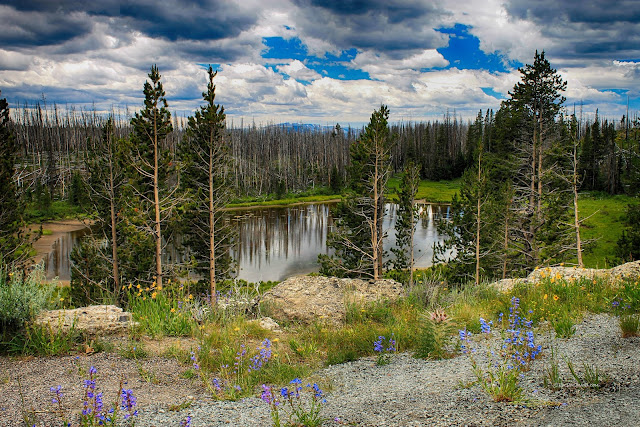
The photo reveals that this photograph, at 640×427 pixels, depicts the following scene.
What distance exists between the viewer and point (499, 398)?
3814 mm

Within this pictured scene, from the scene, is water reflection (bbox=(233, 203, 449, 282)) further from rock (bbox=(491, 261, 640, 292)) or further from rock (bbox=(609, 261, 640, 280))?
rock (bbox=(609, 261, 640, 280))

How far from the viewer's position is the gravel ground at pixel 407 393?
352 centimetres

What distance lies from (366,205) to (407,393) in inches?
786

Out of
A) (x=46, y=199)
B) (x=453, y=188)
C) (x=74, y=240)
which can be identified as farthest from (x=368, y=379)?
(x=453, y=188)

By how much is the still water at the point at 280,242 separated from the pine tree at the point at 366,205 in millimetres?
2644

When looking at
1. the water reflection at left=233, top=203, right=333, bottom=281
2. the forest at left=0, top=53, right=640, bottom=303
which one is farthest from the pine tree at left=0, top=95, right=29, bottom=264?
the water reflection at left=233, top=203, right=333, bottom=281

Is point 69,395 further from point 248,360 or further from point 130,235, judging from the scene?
point 130,235

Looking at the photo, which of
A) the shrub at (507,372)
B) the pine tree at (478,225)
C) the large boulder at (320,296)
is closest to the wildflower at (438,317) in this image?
the shrub at (507,372)

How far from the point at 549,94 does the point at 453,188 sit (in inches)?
2586

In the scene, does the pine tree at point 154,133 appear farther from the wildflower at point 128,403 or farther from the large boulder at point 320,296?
the wildflower at point 128,403

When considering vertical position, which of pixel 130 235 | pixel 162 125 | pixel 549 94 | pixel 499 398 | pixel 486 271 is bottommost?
pixel 486 271

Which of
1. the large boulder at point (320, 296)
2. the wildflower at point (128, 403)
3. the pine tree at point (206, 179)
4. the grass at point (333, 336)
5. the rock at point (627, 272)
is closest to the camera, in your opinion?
the wildflower at point (128, 403)

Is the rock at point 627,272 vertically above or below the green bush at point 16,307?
below

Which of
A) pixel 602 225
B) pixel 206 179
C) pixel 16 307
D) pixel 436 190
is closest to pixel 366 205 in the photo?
pixel 206 179
